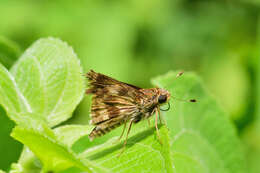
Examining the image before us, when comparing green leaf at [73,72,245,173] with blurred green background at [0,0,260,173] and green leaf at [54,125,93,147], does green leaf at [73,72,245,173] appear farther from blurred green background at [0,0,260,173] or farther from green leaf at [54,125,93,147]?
blurred green background at [0,0,260,173]

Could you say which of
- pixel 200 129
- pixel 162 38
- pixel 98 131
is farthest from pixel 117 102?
pixel 162 38

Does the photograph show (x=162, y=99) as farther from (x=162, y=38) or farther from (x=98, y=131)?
(x=162, y=38)

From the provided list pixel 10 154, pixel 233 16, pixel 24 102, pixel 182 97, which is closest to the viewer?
pixel 24 102

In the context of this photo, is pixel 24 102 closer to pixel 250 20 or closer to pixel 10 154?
pixel 10 154

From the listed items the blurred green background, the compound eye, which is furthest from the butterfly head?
the blurred green background

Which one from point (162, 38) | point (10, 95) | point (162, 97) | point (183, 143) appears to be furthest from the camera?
point (162, 38)

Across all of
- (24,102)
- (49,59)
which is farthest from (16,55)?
(24,102)
